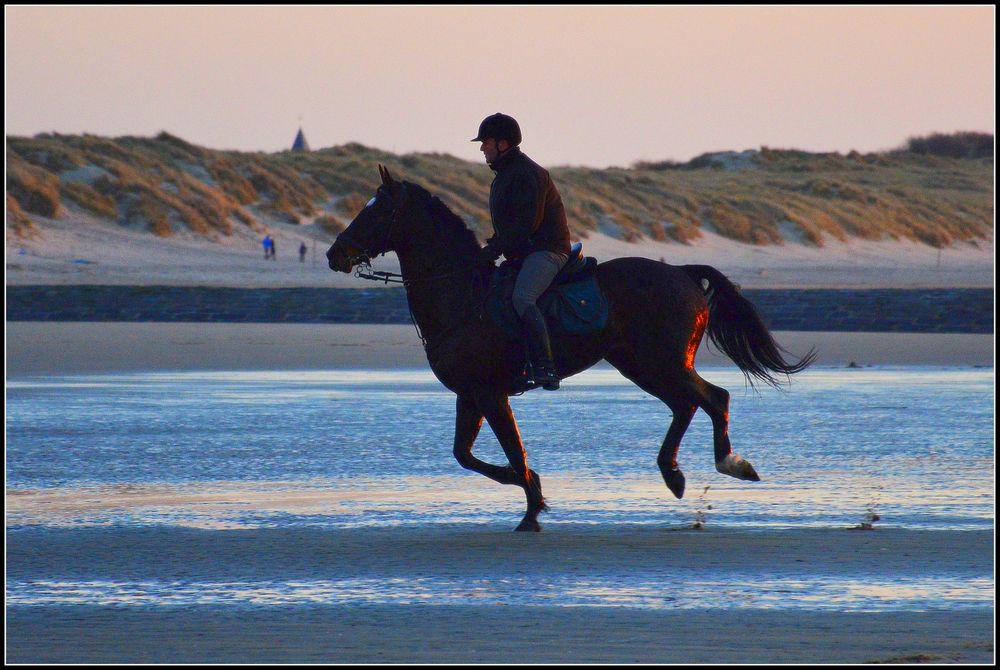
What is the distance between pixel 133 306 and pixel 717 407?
2718 centimetres

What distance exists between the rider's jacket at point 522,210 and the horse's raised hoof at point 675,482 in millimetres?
1362

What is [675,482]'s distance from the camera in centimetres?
938

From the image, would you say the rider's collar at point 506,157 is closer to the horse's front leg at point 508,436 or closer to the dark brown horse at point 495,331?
the dark brown horse at point 495,331

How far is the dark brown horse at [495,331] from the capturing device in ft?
30.2

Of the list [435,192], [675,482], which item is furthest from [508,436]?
[435,192]

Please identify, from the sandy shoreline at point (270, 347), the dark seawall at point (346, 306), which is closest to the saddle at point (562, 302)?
the sandy shoreline at point (270, 347)

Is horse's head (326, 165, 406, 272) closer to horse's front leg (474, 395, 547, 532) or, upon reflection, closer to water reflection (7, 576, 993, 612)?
horse's front leg (474, 395, 547, 532)

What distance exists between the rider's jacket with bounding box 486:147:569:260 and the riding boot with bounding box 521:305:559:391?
0.39m

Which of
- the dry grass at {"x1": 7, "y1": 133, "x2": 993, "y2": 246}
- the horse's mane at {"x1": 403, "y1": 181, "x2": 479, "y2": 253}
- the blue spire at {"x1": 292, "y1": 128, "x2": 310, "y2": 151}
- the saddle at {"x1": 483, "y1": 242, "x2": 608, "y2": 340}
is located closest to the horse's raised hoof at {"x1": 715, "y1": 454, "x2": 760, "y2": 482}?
the saddle at {"x1": 483, "y1": 242, "x2": 608, "y2": 340}

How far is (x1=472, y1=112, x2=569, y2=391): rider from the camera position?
9156mm

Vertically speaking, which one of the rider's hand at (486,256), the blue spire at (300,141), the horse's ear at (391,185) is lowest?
the rider's hand at (486,256)

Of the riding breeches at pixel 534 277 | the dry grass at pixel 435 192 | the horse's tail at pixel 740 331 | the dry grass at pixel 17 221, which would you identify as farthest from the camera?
the dry grass at pixel 435 192

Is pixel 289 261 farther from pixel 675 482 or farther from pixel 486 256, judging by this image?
pixel 675 482

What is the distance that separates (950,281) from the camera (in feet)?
197
